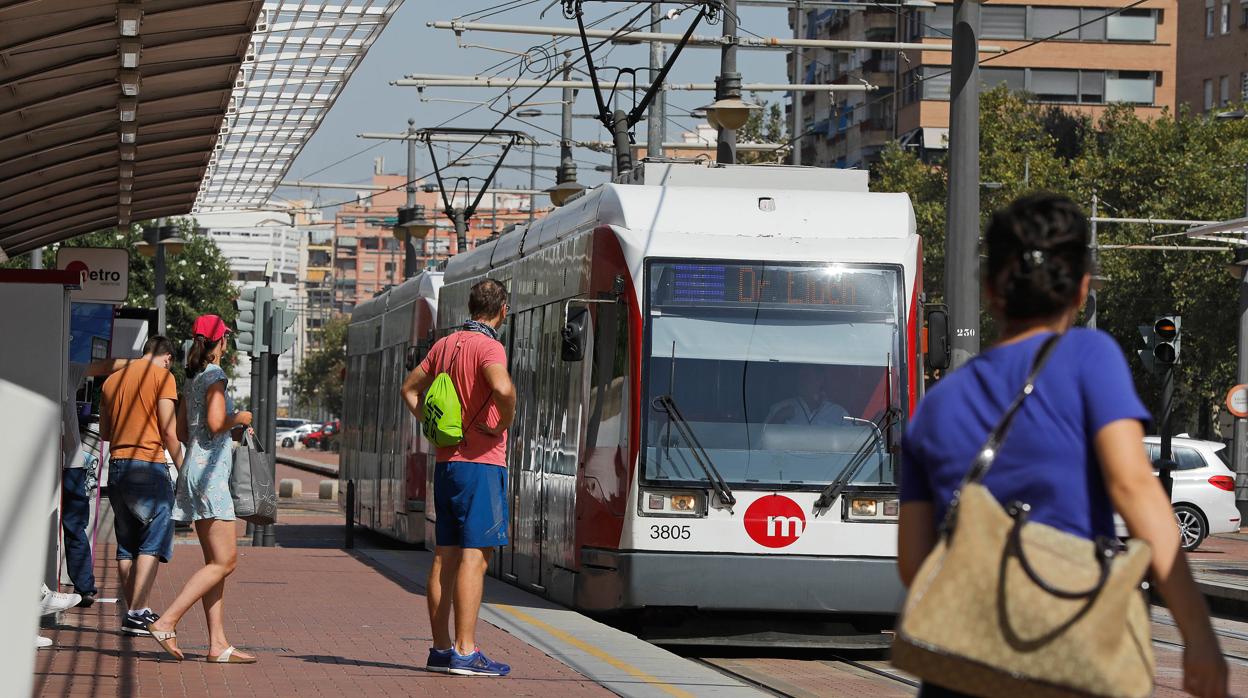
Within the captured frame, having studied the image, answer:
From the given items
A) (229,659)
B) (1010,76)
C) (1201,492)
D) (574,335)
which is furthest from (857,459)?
(1010,76)

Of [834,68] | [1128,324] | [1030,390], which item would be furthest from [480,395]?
[834,68]

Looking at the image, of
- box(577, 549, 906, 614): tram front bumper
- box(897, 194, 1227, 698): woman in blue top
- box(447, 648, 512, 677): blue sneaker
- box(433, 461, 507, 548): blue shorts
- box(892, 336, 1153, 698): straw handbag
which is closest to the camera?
box(892, 336, 1153, 698): straw handbag

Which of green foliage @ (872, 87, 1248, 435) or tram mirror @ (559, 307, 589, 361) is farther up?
green foliage @ (872, 87, 1248, 435)

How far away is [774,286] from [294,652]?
374cm

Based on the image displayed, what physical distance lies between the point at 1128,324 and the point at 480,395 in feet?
156

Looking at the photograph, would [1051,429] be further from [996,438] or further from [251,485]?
[251,485]

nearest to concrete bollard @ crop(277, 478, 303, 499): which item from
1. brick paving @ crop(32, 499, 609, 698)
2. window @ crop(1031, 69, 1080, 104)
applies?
brick paving @ crop(32, 499, 609, 698)

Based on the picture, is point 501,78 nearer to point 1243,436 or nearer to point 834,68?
point 1243,436

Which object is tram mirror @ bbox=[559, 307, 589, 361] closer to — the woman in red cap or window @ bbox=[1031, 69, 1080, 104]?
the woman in red cap

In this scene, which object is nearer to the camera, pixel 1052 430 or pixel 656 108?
pixel 1052 430

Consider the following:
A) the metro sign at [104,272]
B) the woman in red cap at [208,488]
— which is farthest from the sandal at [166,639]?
the metro sign at [104,272]

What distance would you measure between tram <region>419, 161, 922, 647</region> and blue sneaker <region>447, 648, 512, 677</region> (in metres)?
2.60

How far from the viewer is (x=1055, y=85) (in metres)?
78.2

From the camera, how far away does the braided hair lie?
3873mm
